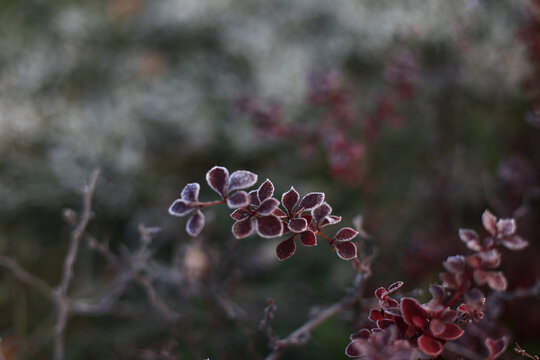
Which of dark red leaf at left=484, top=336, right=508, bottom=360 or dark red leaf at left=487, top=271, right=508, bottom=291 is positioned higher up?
dark red leaf at left=487, top=271, right=508, bottom=291

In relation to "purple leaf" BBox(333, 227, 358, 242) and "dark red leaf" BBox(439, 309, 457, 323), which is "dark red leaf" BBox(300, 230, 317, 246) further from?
"dark red leaf" BBox(439, 309, 457, 323)

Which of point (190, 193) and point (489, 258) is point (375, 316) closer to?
point (489, 258)

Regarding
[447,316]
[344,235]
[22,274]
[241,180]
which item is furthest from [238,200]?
[22,274]

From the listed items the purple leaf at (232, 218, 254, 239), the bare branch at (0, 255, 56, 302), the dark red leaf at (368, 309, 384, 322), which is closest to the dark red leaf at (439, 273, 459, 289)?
the dark red leaf at (368, 309, 384, 322)

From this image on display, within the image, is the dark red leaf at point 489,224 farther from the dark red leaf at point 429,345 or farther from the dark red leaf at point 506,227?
the dark red leaf at point 429,345

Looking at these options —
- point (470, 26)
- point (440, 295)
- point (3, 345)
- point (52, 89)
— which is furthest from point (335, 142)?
point (52, 89)

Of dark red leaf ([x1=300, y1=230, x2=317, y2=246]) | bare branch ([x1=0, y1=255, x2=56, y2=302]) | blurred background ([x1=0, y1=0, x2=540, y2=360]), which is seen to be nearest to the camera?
dark red leaf ([x1=300, y1=230, x2=317, y2=246])

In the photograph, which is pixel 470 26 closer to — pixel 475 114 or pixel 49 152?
pixel 475 114
